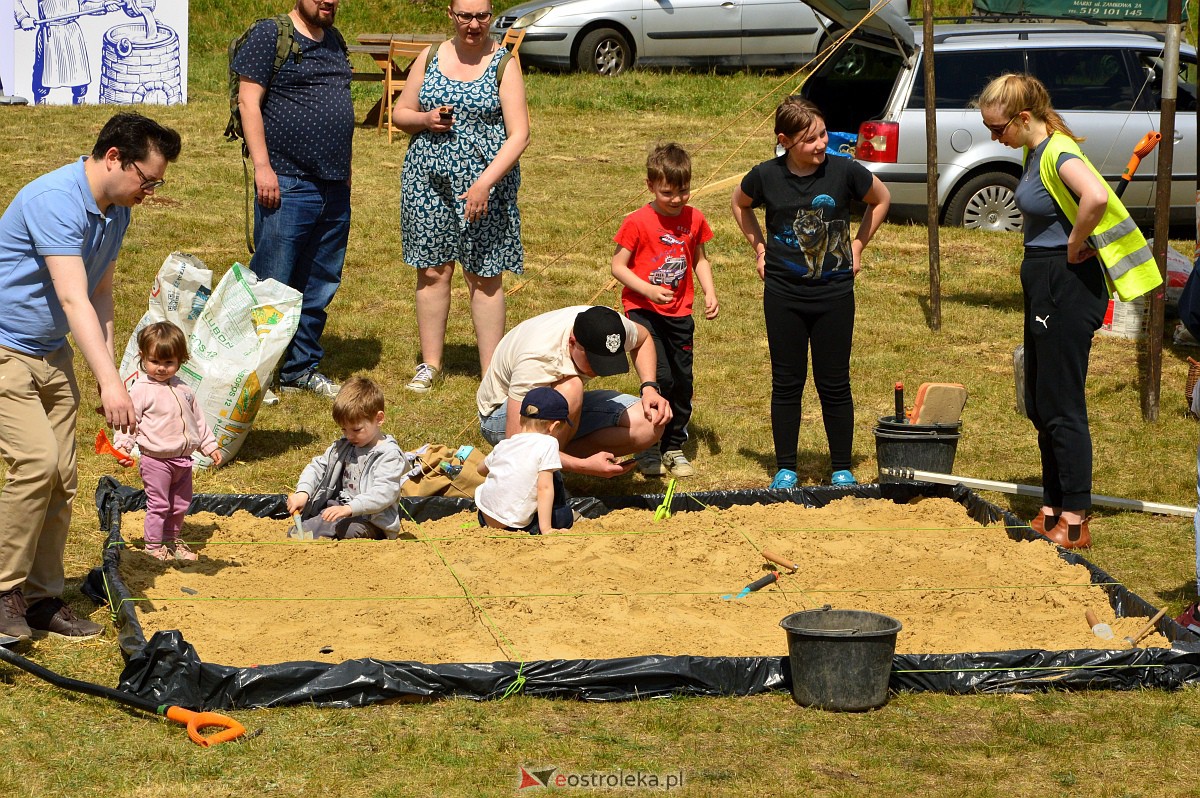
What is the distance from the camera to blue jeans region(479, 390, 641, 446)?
20.1ft

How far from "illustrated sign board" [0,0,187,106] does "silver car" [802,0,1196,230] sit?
7353 millimetres

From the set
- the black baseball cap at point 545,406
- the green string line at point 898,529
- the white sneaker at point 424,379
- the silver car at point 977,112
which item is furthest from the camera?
the silver car at point 977,112

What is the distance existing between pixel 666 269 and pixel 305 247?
81.8 inches

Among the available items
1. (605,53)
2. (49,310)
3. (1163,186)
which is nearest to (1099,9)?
(605,53)

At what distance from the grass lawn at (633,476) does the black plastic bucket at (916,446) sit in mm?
395

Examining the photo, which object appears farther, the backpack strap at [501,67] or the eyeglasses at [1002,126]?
the backpack strap at [501,67]

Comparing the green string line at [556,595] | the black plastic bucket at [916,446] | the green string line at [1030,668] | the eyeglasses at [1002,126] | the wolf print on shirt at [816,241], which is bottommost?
the green string line at [1030,668]

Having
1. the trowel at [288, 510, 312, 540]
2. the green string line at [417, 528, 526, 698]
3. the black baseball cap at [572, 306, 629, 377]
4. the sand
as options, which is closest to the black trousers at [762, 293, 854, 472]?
the sand

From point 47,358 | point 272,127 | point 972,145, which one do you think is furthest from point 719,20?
point 47,358

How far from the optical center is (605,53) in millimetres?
16562

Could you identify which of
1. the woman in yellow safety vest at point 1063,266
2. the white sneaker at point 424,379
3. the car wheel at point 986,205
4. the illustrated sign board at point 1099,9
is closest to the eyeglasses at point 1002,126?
the woman in yellow safety vest at point 1063,266

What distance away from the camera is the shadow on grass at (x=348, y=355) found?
7938mm

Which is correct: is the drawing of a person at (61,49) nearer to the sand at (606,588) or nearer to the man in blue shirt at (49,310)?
the sand at (606,588)

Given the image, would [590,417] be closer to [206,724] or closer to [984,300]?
[206,724]
